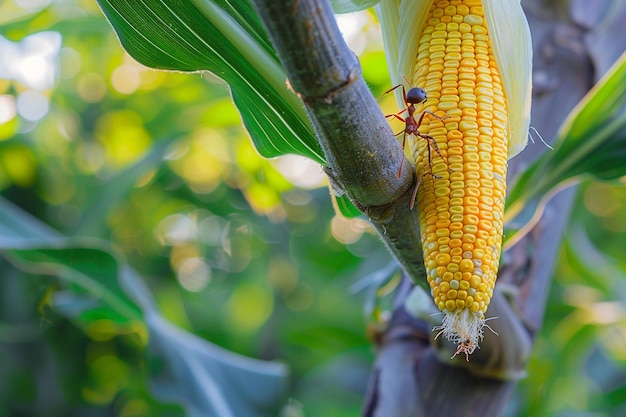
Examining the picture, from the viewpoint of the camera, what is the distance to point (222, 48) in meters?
0.77

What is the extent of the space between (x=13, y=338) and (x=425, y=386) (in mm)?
1333

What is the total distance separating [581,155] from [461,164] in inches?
19.7

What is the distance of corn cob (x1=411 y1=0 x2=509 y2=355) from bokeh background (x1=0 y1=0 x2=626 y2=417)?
1.17 metres

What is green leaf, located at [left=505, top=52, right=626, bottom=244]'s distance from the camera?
1.00 meters

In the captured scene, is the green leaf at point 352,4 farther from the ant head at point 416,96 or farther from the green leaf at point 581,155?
the green leaf at point 581,155

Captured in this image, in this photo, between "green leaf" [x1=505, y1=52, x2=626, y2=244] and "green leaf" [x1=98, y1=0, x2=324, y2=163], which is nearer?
"green leaf" [x1=98, y1=0, x2=324, y2=163]

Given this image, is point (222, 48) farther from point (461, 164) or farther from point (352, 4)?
point (461, 164)

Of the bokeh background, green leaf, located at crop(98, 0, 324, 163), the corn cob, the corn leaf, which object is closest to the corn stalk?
the corn cob

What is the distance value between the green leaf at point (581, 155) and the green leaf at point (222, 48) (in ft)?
1.29

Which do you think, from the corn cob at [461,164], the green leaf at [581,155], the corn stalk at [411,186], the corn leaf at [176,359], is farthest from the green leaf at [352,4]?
the corn leaf at [176,359]

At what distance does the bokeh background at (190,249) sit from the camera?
1862 millimetres

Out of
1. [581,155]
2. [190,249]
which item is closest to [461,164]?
[581,155]

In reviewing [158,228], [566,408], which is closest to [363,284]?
[158,228]

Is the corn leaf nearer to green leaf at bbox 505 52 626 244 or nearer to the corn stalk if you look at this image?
the corn stalk
